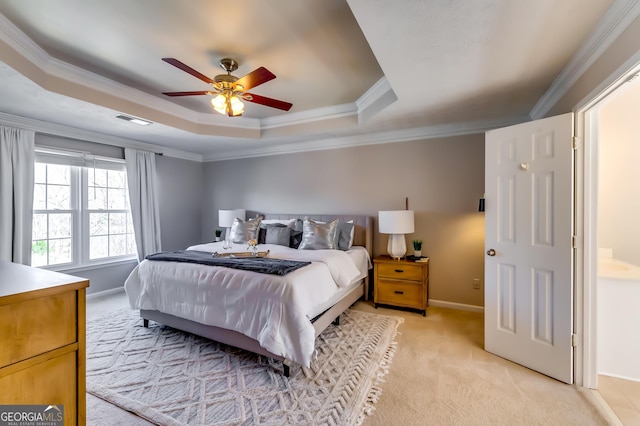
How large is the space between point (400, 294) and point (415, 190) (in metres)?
1.44

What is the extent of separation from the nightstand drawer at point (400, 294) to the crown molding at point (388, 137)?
2.01 metres

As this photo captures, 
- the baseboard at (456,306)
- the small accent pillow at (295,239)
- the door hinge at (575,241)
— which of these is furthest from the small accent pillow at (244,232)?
the door hinge at (575,241)

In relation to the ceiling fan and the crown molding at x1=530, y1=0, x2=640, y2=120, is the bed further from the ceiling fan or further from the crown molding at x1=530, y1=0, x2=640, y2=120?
the crown molding at x1=530, y1=0, x2=640, y2=120

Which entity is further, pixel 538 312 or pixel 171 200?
pixel 171 200

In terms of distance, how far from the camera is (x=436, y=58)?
206 cm

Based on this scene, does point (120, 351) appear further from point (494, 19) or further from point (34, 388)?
point (494, 19)

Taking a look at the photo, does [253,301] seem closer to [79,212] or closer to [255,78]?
[255,78]

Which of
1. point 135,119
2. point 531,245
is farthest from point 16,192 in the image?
point 531,245

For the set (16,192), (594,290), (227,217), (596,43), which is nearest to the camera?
(596,43)

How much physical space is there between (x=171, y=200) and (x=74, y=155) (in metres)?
1.56

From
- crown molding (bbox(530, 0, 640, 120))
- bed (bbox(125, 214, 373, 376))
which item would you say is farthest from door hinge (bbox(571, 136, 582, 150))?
→ bed (bbox(125, 214, 373, 376))

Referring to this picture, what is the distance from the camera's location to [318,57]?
8.39 ft

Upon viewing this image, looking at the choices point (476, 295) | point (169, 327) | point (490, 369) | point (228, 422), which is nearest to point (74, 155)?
point (169, 327)

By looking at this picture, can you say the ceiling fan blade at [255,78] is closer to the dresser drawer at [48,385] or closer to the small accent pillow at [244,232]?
the dresser drawer at [48,385]
